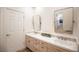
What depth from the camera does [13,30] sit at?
1.64 meters

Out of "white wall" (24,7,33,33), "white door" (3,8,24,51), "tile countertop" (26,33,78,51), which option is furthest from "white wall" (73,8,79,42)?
"white door" (3,8,24,51)

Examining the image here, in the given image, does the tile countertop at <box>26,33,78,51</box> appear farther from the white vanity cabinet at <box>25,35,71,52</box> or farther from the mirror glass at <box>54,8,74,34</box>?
the mirror glass at <box>54,8,74,34</box>

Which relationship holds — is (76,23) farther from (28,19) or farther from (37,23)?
(28,19)

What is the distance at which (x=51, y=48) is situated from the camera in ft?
5.25

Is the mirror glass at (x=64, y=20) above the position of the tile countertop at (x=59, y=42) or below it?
above

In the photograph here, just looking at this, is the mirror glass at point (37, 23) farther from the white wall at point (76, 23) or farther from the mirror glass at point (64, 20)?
the white wall at point (76, 23)

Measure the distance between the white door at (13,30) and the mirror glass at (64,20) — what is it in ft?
1.96

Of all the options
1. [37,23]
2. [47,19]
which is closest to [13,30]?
[37,23]

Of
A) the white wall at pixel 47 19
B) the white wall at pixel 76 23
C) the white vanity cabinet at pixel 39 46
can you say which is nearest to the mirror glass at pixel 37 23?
the white wall at pixel 47 19

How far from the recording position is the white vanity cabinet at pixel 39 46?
5.20ft
